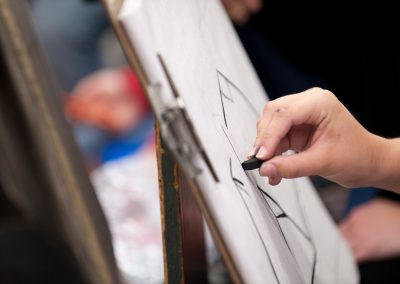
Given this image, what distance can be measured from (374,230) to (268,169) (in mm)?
664

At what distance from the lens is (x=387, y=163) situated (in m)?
0.61

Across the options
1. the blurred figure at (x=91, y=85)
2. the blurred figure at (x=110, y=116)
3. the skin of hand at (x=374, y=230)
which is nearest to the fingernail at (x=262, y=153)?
the skin of hand at (x=374, y=230)

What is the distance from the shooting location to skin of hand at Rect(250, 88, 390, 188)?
540mm

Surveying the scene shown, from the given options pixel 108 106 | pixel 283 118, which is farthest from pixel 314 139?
pixel 108 106

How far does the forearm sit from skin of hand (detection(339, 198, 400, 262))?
491 mm

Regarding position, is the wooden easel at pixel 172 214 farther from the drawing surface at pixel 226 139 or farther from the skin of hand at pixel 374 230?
the skin of hand at pixel 374 230

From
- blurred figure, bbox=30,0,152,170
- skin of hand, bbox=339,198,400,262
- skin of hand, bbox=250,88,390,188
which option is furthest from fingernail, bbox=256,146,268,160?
blurred figure, bbox=30,0,152,170

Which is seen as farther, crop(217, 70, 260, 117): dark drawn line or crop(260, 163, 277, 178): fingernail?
crop(217, 70, 260, 117): dark drawn line

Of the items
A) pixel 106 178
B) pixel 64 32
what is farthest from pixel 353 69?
pixel 64 32

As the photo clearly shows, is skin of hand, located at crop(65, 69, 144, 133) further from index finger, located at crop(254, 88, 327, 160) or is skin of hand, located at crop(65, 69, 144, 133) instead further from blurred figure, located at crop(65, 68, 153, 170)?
index finger, located at crop(254, 88, 327, 160)

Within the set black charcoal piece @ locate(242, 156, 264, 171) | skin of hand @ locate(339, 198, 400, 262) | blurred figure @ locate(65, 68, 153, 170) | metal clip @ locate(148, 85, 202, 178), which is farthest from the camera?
blurred figure @ locate(65, 68, 153, 170)

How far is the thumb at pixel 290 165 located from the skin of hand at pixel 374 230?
58 centimetres

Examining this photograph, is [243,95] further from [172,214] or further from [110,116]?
[110,116]

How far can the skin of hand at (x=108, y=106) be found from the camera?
215 centimetres
